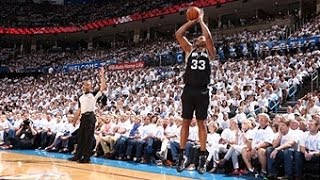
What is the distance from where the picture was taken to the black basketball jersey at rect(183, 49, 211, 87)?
4941 millimetres

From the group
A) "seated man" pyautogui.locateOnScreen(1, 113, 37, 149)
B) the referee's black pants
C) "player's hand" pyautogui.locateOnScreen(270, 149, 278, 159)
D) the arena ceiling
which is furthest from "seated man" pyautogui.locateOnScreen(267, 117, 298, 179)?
the arena ceiling

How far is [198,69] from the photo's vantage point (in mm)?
4941

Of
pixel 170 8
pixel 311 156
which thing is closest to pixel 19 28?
pixel 170 8

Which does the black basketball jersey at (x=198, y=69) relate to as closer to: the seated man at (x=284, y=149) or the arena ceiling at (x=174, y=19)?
the seated man at (x=284, y=149)

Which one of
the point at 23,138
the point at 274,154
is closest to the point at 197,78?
the point at 274,154

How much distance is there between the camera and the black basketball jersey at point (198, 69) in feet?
16.2

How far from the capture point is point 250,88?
12.1 m

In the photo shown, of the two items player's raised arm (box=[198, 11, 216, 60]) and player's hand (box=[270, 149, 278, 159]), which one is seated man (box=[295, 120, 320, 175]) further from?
player's raised arm (box=[198, 11, 216, 60])

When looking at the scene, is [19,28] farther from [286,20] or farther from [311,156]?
[311,156]

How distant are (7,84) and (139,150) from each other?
22.8m

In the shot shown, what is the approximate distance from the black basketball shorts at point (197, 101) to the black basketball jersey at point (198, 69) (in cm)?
7

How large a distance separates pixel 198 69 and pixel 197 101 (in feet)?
1.16

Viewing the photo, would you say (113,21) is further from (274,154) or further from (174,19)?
(274,154)

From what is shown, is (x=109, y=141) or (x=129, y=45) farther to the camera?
(x=129, y=45)
